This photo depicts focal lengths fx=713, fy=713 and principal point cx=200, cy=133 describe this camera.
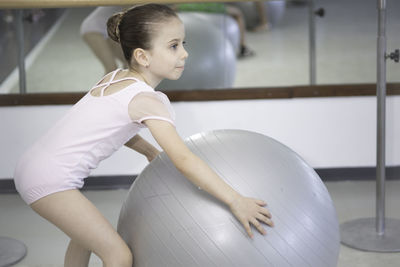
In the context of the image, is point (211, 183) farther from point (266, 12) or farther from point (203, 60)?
point (266, 12)

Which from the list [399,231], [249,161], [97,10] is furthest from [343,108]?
[249,161]

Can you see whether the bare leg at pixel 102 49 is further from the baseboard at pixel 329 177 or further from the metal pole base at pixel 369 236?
the metal pole base at pixel 369 236

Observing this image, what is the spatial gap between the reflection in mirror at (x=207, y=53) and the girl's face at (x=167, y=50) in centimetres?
128

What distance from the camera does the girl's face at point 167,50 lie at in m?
1.86

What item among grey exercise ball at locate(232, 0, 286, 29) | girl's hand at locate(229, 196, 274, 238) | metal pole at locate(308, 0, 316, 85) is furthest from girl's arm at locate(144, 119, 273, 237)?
grey exercise ball at locate(232, 0, 286, 29)

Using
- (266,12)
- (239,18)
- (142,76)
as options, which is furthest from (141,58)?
(266,12)

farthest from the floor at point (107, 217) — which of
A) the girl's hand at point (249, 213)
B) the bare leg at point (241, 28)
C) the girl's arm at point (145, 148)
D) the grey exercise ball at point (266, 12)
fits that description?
the grey exercise ball at point (266, 12)

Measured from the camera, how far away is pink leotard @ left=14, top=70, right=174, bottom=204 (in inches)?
72.5

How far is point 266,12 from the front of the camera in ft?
19.5

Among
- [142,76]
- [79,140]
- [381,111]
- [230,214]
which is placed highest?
[142,76]

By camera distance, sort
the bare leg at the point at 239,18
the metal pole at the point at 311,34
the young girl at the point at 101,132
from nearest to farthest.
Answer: the young girl at the point at 101,132 < the metal pole at the point at 311,34 < the bare leg at the point at 239,18

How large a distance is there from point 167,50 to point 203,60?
1519mm

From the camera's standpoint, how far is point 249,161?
1.82 meters

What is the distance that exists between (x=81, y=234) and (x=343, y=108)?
5.75 feet
